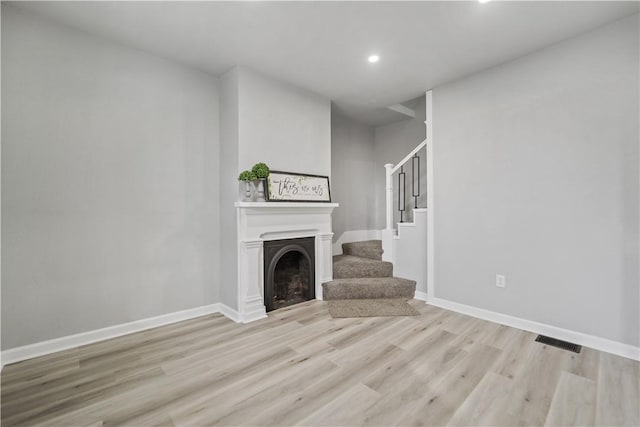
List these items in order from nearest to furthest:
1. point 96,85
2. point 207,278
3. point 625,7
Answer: point 625,7 → point 96,85 → point 207,278

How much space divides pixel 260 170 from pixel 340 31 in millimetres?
1463

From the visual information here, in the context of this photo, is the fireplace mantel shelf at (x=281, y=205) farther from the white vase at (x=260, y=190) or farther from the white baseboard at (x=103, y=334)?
the white baseboard at (x=103, y=334)

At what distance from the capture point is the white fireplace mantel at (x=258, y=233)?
118 inches

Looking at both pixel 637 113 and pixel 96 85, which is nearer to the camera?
pixel 637 113

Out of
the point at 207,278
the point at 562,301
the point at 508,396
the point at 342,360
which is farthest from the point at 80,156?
the point at 562,301

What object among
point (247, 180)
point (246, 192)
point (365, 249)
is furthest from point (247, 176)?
point (365, 249)

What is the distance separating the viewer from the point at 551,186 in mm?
2646

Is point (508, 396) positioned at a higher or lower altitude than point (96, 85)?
lower

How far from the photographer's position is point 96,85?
2.53 m

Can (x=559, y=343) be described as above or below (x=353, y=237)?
below

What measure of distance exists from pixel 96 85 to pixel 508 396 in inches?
157

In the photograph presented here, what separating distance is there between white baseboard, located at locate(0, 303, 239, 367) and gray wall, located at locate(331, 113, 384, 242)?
92.6 inches

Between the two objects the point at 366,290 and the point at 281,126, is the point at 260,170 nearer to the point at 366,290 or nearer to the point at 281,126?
the point at 281,126

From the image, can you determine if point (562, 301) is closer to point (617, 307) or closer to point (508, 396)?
point (617, 307)
